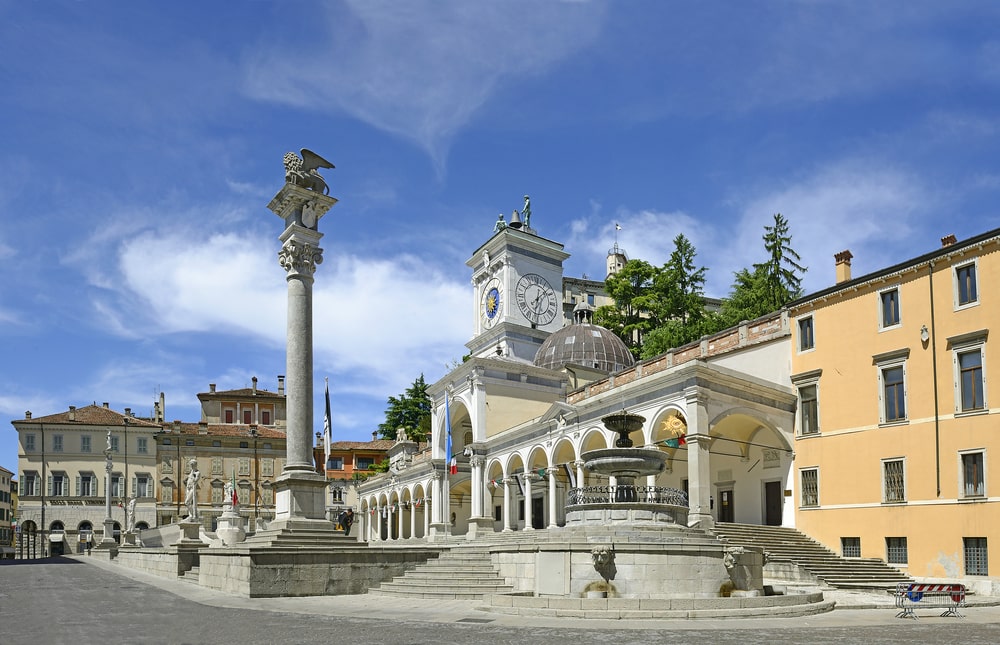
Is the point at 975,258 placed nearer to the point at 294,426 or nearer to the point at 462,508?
the point at 294,426

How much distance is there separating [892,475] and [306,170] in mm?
19762

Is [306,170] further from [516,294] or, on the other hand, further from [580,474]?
[516,294]

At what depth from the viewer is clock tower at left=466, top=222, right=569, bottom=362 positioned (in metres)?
55.0

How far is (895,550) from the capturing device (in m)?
26.8

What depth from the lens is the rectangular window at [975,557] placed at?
79.3 ft

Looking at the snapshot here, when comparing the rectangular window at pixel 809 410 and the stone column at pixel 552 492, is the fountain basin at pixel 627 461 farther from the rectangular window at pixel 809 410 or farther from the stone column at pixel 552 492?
the stone column at pixel 552 492

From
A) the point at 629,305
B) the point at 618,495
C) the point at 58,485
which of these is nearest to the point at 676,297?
the point at 629,305

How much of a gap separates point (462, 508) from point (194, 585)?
30208 mm

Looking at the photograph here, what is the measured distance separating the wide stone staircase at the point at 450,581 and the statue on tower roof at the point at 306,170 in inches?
404

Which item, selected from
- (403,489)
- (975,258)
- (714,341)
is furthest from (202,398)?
(975,258)

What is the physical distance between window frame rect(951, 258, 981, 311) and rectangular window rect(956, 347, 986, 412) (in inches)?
53.3

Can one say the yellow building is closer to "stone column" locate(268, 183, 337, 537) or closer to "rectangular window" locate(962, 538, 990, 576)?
"rectangular window" locate(962, 538, 990, 576)

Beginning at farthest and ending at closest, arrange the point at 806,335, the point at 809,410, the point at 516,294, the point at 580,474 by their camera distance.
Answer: the point at 516,294 < the point at 580,474 < the point at 806,335 < the point at 809,410

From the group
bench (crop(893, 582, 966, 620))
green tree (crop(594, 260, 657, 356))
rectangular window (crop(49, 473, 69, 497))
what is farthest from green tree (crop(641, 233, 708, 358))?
rectangular window (crop(49, 473, 69, 497))
